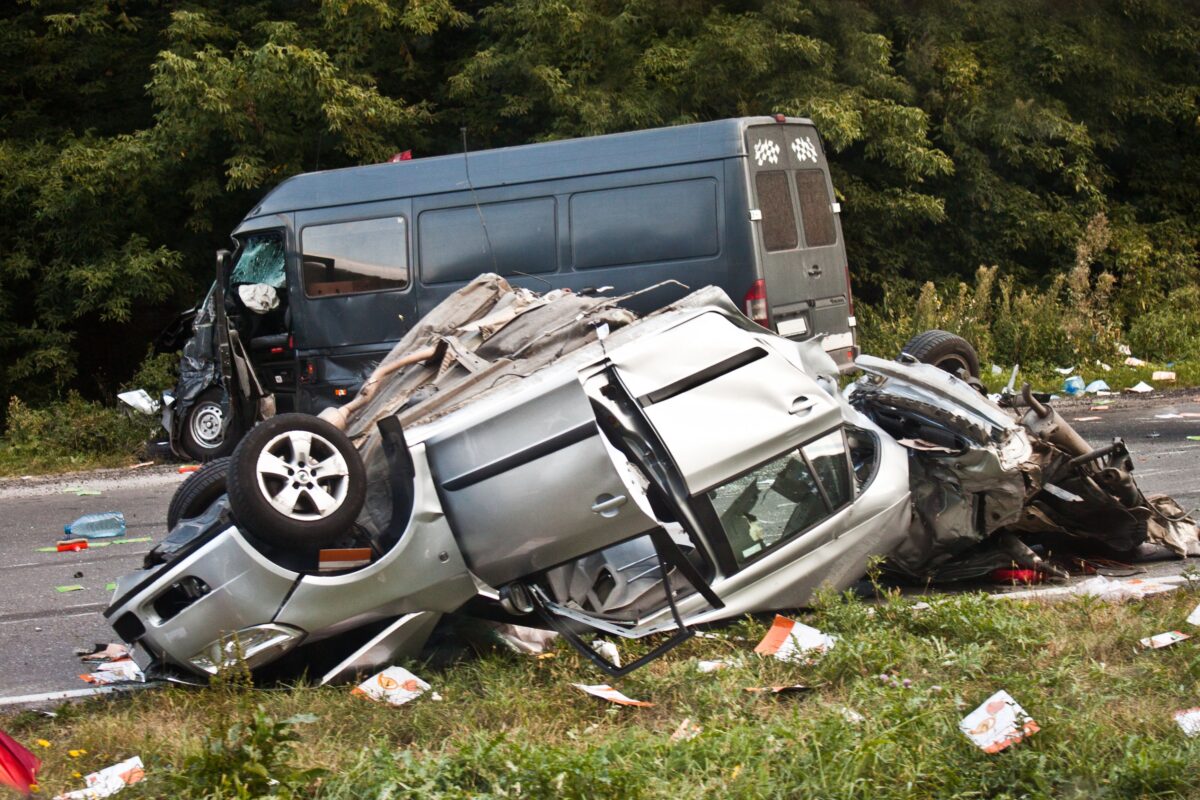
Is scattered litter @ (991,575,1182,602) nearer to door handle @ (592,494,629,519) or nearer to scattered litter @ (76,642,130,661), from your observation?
door handle @ (592,494,629,519)

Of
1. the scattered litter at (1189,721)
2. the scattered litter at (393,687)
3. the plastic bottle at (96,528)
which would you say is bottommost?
the plastic bottle at (96,528)

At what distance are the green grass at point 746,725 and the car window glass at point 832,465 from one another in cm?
48

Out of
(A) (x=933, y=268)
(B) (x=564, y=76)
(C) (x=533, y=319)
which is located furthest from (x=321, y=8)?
(C) (x=533, y=319)

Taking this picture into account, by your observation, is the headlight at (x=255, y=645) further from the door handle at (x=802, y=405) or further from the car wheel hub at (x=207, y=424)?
the car wheel hub at (x=207, y=424)

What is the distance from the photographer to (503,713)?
4.42 meters

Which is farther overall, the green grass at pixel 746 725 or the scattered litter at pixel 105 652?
the scattered litter at pixel 105 652

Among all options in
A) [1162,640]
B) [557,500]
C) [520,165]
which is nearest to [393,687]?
[557,500]

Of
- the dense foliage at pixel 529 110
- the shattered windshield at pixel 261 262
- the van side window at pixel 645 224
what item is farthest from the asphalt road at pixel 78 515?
the dense foliage at pixel 529 110

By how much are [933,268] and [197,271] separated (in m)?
9.88

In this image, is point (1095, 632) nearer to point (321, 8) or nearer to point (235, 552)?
point (235, 552)

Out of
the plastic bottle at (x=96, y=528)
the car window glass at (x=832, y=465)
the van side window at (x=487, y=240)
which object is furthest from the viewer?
the van side window at (x=487, y=240)

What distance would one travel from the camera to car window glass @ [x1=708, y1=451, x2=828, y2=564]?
519 centimetres

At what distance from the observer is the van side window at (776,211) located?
35.0 feet

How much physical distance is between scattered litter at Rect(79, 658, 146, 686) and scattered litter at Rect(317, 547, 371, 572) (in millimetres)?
960
